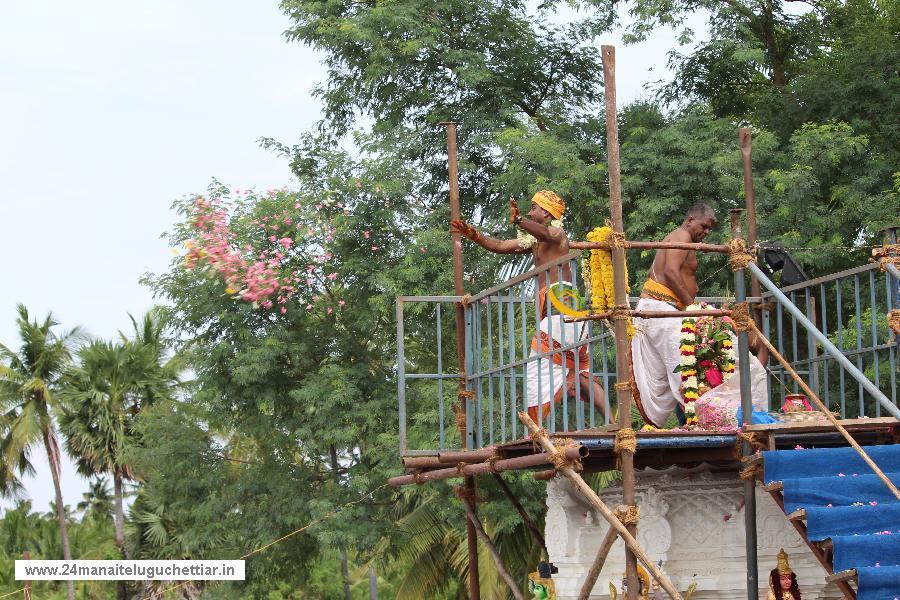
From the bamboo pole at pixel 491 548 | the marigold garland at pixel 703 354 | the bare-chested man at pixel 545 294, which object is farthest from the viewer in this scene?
the bamboo pole at pixel 491 548

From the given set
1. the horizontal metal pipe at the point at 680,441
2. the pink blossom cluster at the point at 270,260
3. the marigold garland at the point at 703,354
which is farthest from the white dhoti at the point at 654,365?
the pink blossom cluster at the point at 270,260

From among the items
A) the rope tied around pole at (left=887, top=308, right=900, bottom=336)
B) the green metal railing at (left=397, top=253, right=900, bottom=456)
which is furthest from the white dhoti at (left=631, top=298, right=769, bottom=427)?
the rope tied around pole at (left=887, top=308, right=900, bottom=336)

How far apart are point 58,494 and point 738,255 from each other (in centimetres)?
2847

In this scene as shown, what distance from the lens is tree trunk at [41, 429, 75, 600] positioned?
106 feet

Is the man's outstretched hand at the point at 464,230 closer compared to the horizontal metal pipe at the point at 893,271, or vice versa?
the horizontal metal pipe at the point at 893,271

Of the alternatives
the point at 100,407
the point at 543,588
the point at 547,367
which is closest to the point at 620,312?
the point at 547,367

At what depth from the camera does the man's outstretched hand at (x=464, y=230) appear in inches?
370

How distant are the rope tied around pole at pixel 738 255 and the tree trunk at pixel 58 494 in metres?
26.4

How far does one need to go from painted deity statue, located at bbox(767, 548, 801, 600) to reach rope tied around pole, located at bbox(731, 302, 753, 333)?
196 cm

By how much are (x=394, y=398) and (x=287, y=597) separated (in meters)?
12.5

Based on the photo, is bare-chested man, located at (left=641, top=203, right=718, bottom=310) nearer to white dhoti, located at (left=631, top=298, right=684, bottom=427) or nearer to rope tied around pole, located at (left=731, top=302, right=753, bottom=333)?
white dhoti, located at (left=631, top=298, right=684, bottom=427)

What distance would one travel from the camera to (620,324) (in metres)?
7.95

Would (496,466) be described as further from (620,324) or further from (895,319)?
(895,319)

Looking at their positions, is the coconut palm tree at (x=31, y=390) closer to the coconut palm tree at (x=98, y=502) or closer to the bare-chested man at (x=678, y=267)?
the coconut palm tree at (x=98, y=502)
